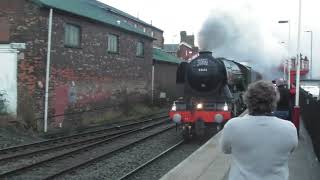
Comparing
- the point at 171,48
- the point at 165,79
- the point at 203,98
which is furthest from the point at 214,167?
the point at 171,48

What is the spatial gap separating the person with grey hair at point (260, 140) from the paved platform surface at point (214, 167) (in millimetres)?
4445

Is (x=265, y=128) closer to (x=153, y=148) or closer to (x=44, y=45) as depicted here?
(x=153, y=148)

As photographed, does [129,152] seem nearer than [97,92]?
Yes

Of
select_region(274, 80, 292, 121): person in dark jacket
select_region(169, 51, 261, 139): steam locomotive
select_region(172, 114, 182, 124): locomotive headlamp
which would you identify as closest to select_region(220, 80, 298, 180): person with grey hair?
select_region(274, 80, 292, 121): person in dark jacket

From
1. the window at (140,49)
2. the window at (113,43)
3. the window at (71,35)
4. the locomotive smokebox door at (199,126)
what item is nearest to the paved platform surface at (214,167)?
the locomotive smokebox door at (199,126)

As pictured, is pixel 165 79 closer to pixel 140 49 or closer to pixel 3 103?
pixel 140 49

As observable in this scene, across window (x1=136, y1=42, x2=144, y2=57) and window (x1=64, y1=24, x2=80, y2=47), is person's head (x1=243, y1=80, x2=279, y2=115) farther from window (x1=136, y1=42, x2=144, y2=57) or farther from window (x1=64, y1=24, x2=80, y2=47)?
window (x1=136, y1=42, x2=144, y2=57)

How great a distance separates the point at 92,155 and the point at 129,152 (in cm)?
121

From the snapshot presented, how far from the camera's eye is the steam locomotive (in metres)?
15.7

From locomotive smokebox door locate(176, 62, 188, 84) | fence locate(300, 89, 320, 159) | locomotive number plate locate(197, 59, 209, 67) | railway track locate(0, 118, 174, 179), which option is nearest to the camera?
fence locate(300, 89, 320, 159)

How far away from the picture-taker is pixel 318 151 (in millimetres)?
10047

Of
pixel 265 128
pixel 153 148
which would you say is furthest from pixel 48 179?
pixel 265 128

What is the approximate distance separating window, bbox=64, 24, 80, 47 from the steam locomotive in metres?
6.91

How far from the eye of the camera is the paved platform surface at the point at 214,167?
8.16 metres
